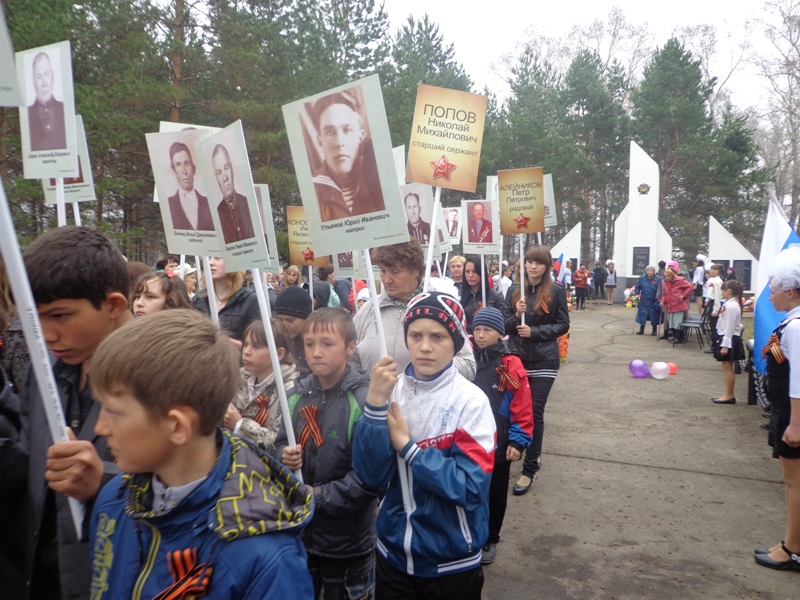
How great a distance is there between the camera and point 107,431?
1314 millimetres

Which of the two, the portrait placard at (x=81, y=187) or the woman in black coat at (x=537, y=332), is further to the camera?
the woman in black coat at (x=537, y=332)

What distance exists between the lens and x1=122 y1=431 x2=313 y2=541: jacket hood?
126 centimetres

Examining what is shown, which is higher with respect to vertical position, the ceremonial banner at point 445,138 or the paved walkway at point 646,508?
the ceremonial banner at point 445,138

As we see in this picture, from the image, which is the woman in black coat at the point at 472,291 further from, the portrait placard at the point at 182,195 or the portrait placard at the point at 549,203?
the portrait placard at the point at 182,195

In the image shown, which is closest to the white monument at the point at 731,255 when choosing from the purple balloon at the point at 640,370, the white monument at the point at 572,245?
the white monument at the point at 572,245

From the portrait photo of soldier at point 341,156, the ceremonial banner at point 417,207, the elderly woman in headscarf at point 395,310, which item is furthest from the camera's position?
the ceremonial banner at point 417,207

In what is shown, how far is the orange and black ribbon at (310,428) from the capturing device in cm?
256

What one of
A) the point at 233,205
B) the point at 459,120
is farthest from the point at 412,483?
the point at 459,120

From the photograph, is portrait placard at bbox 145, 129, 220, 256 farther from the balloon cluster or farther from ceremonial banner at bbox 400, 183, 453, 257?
the balloon cluster

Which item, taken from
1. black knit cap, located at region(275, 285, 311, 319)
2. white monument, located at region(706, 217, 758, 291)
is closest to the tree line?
white monument, located at region(706, 217, 758, 291)

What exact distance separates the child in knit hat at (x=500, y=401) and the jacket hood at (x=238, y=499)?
2432 mm

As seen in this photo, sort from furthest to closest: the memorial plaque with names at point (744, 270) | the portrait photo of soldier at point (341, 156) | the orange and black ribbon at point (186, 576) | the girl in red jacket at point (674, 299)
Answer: the memorial plaque with names at point (744, 270) → the girl in red jacket at point (674, 299) → the portrait photo of soldier at point (341, 156) → the orange and black ribbon at point (186, 576)

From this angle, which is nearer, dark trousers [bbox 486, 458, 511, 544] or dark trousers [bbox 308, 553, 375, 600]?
dark trousers [bbox 308, 553, 375, 600]

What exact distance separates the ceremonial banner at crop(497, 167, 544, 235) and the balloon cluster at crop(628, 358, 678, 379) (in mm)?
5042
